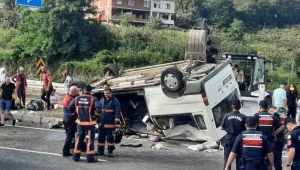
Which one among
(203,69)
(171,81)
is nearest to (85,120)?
(171,81)

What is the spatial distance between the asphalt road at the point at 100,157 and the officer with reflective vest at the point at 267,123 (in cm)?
184

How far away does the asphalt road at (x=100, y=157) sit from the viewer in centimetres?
1006

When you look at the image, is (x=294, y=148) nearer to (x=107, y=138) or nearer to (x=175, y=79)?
(x=107, y=138)

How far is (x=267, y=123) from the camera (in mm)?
9039

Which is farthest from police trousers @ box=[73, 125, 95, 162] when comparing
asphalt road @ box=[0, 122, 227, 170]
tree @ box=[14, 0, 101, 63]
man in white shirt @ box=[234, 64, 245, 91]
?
tree @ box=[14, 0, 101, 63]

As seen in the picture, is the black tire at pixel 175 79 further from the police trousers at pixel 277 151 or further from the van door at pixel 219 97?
the police trousers at pixel 277 151

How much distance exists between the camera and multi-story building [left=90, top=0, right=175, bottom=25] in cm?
7276

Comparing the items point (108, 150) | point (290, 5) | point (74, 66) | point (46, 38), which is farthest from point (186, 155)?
point (290, 5)

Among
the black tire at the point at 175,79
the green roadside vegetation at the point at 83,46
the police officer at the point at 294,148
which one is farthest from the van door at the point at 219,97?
the green roadside vegetation at the point at 83,46

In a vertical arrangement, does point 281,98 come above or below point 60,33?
below

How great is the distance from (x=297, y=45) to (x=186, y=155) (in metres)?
58.7

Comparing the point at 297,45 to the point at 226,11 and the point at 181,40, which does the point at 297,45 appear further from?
the point at 181,40

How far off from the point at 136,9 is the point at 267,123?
6862 cm

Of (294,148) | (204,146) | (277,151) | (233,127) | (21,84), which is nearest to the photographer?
(294,148)
